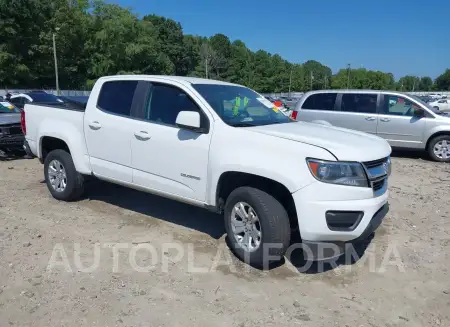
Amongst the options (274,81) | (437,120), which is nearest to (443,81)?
(274,81)

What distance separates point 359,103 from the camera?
11188mm

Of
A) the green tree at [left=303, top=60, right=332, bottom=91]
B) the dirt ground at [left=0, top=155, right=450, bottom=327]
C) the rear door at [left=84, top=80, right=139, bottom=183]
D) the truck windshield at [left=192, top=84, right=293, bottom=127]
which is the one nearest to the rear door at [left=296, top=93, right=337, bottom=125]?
the dirt ground at [left=0, top=155, right=450, bottom=327]

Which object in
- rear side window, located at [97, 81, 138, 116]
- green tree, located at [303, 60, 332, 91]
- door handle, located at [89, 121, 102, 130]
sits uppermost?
green tree, located at [303, 60, 332, 91]

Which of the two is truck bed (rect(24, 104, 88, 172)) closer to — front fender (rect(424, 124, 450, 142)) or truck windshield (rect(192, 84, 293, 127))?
truck windshield (rect(192, 84, 293, 127))

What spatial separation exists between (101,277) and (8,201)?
3234 mm

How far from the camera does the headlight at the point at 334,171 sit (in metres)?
3.68

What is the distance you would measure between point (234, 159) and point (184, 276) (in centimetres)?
122

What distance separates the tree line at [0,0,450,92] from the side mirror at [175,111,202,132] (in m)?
53.1

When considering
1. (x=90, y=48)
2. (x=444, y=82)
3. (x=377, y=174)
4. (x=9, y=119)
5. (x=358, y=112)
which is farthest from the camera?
(x=444, y=82)

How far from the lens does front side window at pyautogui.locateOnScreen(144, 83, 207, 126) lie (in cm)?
473

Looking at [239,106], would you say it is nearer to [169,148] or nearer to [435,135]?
[169,148]

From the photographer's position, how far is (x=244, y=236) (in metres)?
4.21

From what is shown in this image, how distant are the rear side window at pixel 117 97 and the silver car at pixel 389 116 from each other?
6404 millimetres

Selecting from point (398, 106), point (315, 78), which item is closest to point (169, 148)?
point (398, 106)
